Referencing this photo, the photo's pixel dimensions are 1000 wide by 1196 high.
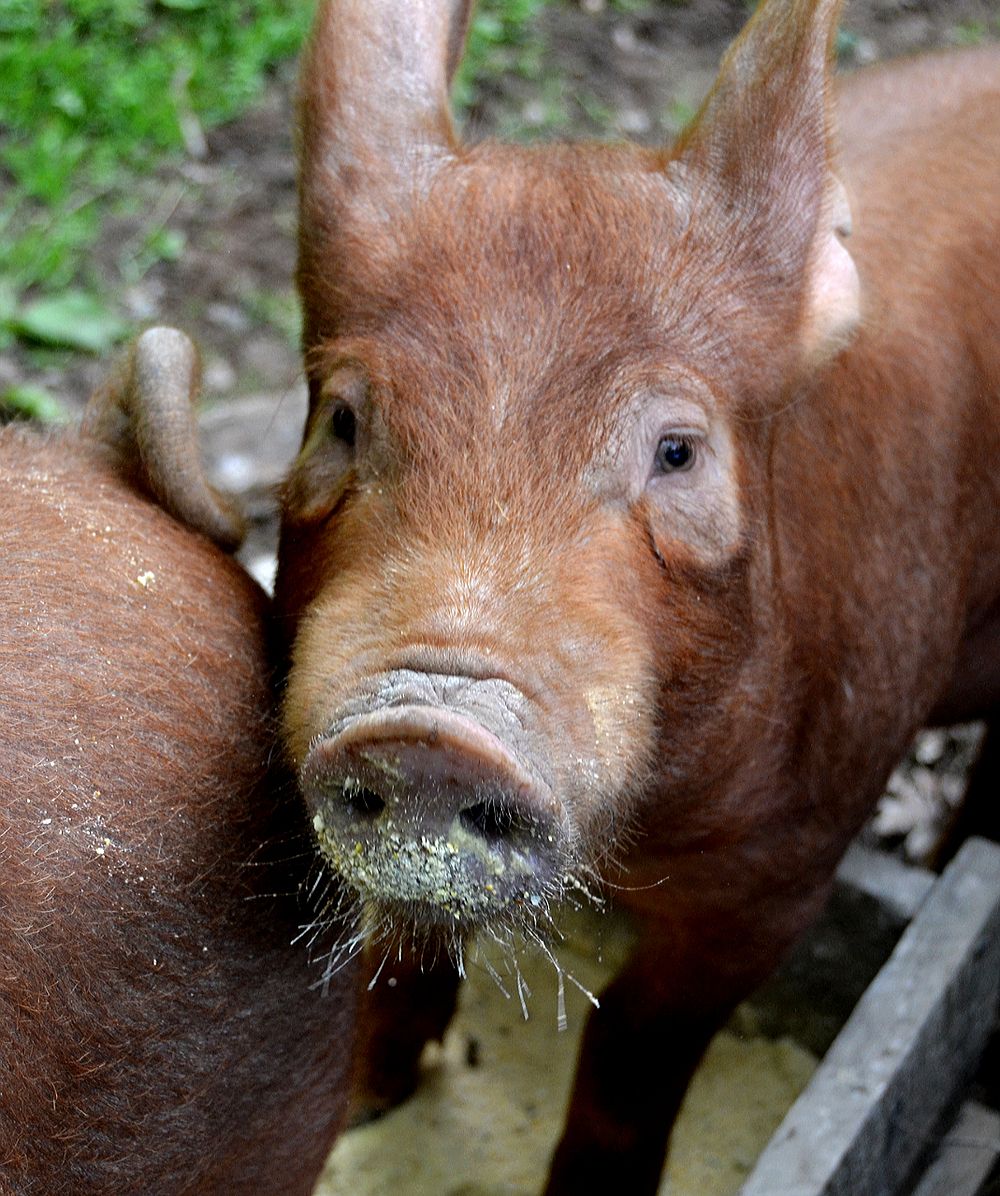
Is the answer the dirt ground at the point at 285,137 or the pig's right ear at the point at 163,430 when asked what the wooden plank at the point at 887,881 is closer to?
the pig's right ear at the point at 163,430

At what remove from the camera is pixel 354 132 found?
3143 millimetres

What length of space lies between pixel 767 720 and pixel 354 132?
1.42 m

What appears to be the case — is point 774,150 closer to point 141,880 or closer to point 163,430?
point 163,430

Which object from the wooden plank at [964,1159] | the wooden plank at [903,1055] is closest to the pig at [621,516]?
the wooden plank at [903,1055]

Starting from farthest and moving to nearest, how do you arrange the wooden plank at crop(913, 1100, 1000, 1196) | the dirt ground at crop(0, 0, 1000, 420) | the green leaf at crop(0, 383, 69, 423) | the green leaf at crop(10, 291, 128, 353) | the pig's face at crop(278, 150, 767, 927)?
the dirt ground at crop(0, 0, 1000, 420) → the green leaf at crop(10, 291, 128, 353) → the green leaf at crop(0, 383, 69, 423) → the wooden plank at crop(913, 1100, 1000, 1196) → the pig's face at crop(278, 150, 767, 927)

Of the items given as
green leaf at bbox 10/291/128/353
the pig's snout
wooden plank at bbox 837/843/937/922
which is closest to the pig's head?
the pig's snout

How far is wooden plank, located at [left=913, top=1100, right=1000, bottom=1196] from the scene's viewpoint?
387 cm

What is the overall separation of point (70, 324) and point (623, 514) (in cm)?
411

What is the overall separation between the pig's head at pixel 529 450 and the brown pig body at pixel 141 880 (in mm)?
178

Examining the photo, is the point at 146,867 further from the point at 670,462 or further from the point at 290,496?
the point at 670,462

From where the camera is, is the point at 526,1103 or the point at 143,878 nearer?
the point at 143,878

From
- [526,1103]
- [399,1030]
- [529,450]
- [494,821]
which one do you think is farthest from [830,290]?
[526,1103]

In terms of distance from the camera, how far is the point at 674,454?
2906mm

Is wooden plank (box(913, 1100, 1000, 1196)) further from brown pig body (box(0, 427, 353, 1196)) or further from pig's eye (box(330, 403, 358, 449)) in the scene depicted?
pig's eye (box(330, 403, 358, 449))
